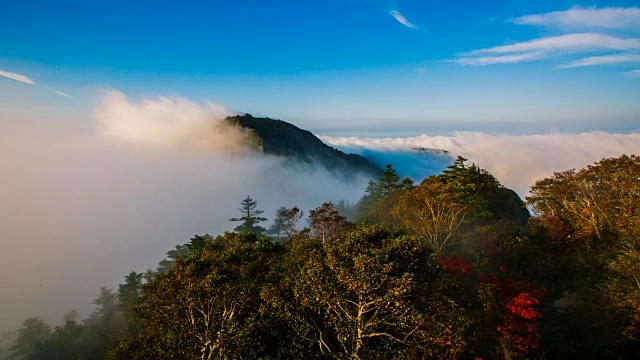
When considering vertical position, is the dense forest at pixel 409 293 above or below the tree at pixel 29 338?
above

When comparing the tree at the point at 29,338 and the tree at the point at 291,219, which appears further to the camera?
the tree at the point at 29,338

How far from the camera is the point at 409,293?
15.2 meters

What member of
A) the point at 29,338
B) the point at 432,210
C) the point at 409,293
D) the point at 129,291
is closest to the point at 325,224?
the point at 432,210

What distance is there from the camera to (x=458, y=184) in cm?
3728

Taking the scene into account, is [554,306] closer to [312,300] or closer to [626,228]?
[626,228]

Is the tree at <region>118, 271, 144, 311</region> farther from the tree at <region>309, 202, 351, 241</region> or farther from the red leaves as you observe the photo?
the red leaves

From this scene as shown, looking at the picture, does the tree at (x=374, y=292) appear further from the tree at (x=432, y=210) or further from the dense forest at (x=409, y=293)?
the tree at (x=432, y=210)

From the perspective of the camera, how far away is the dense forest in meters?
15.2

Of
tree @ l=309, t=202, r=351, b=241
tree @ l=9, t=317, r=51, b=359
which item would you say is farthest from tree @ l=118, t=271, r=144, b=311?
tree @ l=309, t=202, r=351, b=241

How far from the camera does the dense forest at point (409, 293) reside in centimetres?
1520

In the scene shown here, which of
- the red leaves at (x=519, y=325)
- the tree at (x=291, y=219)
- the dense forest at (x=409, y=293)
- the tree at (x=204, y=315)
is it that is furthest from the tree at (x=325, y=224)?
the tree at (x=204, y=315)

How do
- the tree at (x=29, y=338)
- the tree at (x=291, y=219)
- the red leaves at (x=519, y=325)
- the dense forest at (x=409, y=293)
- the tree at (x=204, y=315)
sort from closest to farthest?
1. the tree at (x=204, y=315)
2. the dense forest at (x=409, y=293)
3. the red leaves at (x=519, y=325)
4. the tree at (x=291, y=219)
5. the tree at (x=29, y=338)

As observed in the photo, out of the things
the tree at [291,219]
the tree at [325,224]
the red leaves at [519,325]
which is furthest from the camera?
the tree at [291,219]

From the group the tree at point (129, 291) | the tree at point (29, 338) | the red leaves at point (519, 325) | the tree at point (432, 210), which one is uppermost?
the tree at point (432, 210)
